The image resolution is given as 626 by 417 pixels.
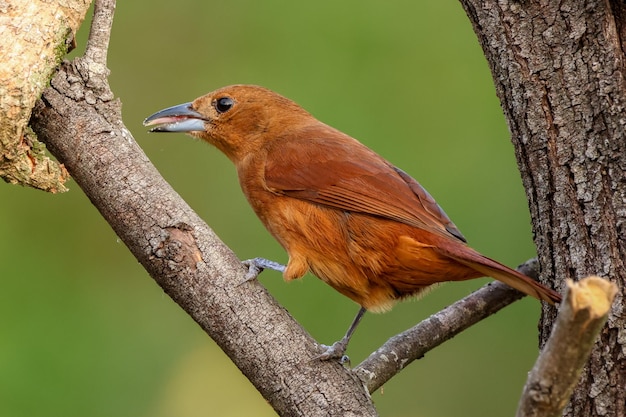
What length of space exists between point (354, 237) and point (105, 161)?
1.00m

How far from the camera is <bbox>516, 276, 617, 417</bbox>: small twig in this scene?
2.24m

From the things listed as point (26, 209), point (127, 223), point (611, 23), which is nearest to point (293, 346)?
point (127, 223)

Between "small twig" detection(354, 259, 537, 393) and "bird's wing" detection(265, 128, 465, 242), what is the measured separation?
31cm

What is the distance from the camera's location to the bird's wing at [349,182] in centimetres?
377

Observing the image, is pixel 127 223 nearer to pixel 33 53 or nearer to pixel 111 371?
pixel 33 53

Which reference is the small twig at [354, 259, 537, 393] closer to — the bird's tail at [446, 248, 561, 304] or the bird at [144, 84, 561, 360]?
the bird at [144, 84, 561, 360]

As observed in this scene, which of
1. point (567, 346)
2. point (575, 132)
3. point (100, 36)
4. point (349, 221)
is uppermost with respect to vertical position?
point (100, 36)

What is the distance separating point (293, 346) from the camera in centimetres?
323

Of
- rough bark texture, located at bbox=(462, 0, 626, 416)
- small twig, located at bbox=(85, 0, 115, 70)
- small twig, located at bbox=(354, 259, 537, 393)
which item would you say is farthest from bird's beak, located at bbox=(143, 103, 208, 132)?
rough bark texture, located at bbox=(462, 0, 626, 416)

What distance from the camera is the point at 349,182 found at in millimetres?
3934

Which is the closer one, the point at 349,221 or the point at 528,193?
the point at 528,193

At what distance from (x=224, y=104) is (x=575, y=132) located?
1.84 metres

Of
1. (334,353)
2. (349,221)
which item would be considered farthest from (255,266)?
(349,221)

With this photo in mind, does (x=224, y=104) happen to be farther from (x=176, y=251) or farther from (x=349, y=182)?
(x=176, y=251)
